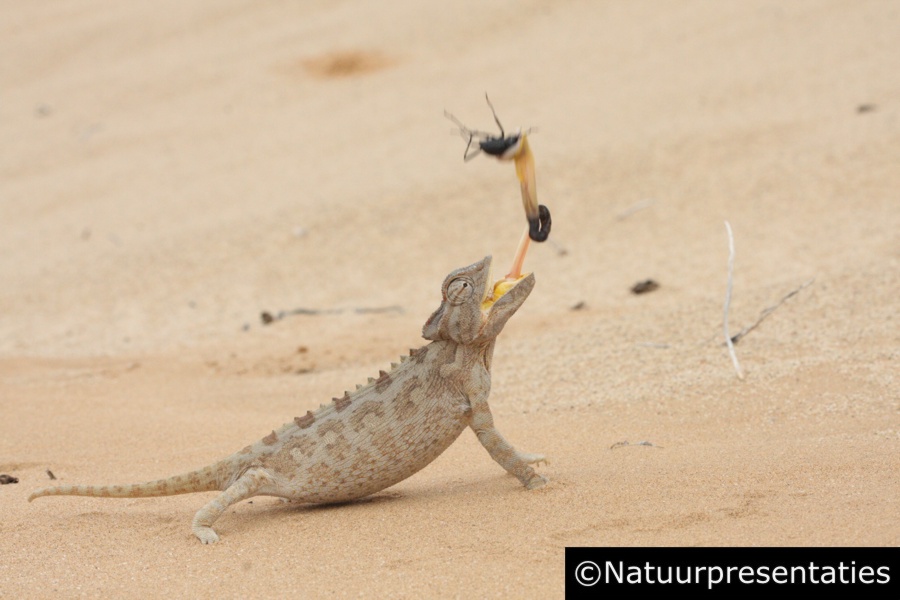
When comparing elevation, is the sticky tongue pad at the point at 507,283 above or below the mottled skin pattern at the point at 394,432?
above

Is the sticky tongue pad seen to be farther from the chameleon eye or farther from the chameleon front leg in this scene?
the chameleon front leg

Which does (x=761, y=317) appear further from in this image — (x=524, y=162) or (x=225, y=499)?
(x=225, y=499)

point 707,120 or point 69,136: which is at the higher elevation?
point 69,136

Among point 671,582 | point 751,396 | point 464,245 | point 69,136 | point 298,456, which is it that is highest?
point 69,136

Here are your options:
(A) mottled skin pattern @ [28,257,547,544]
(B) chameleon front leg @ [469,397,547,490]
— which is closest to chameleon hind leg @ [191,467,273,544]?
(A) mottled skin pattern @ [28,257,547,544]

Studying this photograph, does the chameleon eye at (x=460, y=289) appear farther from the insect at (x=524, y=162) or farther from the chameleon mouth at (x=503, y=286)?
the insect at (x=524, y=162)

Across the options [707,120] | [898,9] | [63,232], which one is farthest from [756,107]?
[63,232]

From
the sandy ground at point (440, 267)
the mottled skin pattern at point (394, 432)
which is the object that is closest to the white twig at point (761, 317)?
the sandy ground at point (440, 267)

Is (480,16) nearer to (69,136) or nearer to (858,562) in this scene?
(69,136)
